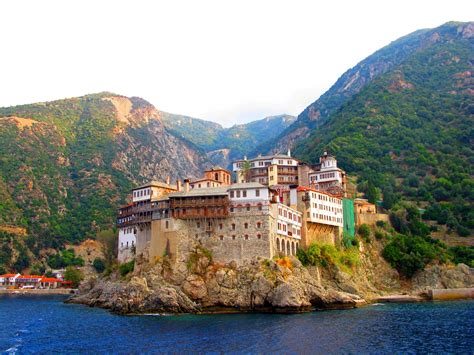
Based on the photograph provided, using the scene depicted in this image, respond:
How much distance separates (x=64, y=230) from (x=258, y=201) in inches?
3556

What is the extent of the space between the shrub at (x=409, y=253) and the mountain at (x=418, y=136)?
12274 millimetres

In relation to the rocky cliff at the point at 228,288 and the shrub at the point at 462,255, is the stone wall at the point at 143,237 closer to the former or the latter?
the rocky cliff at the point at 228,288

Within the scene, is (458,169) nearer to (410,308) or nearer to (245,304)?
(410,308)

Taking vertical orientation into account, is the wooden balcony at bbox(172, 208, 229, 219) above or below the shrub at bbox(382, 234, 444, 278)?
above

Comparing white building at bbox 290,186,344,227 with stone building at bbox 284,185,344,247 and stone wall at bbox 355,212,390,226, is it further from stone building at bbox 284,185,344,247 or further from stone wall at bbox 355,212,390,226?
stone wall at bbox 355,212,390,226

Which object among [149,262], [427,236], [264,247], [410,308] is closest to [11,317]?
[149,262]

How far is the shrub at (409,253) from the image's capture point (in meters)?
89.4

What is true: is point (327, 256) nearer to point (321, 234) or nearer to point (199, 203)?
point (321, 234)

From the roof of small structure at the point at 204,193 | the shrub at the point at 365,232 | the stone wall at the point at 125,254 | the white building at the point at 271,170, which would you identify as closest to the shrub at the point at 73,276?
the stone wall at the point at 125,254

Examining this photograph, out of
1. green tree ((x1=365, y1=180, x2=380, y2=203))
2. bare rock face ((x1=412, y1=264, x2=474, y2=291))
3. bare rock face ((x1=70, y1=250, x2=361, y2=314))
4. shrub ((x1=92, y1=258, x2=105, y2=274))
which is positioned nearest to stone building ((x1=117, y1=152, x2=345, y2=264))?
bare rock face ((x1=70, y1=250, x2=361, y2=314))

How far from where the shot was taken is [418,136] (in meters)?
135

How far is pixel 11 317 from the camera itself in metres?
72.9

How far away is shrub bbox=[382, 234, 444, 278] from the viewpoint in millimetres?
89375

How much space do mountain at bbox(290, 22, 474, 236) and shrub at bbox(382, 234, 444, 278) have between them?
12.3m
